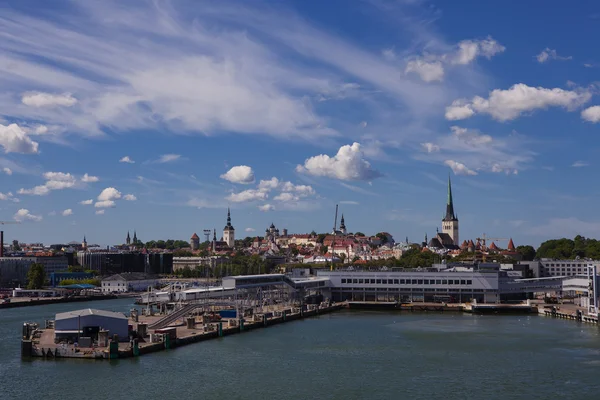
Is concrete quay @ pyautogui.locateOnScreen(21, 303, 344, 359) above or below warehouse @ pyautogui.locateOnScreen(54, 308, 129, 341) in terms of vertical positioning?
below

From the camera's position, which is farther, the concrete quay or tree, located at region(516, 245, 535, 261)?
tree, located at region(516, 245, 535, 261)

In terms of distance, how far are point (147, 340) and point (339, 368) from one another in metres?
10.2

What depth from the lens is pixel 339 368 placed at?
93.1ft

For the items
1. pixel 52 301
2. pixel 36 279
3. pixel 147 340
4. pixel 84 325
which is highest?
pixel 36 279

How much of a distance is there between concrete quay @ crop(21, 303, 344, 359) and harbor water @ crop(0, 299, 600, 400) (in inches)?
21.6

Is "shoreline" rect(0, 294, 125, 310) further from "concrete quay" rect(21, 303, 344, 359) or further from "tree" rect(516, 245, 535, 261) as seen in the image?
"tree" rect(516, 245, 535, 261)

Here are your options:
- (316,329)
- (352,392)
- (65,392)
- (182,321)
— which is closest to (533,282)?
(316,329)

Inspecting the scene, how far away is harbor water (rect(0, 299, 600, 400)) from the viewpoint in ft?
79.2

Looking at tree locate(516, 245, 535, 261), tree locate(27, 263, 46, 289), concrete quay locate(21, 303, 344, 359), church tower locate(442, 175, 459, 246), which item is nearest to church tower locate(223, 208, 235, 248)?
church tower locate(442, 175, 459, 246)

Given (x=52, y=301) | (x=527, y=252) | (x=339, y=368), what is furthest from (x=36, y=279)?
(x=527, y=252)

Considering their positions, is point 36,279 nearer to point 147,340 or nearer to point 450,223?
point 147,340

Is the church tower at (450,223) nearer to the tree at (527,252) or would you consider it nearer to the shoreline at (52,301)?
the tree at (527,252)

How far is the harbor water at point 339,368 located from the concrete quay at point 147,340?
0.55m

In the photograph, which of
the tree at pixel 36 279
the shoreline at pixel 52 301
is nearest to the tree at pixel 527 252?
the shoreline at pixel 52 301
